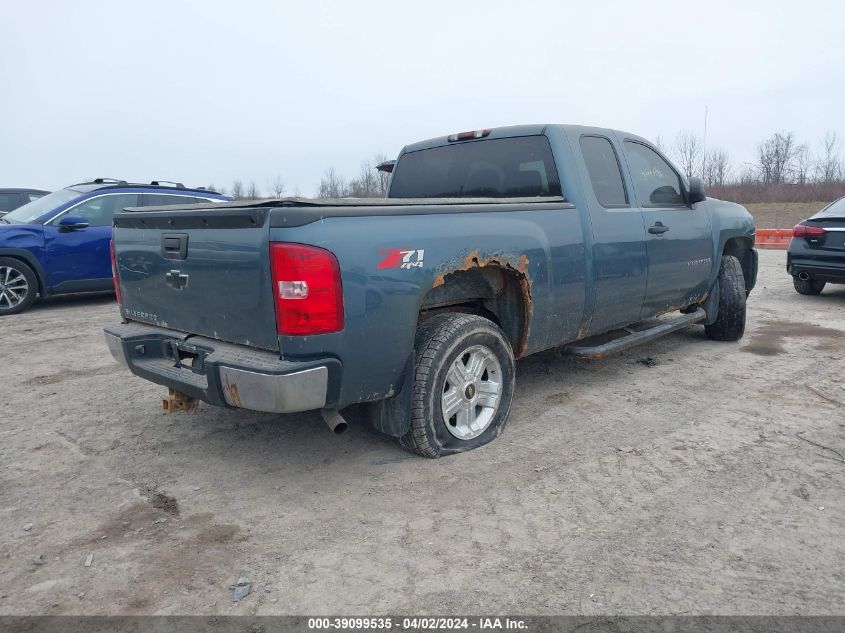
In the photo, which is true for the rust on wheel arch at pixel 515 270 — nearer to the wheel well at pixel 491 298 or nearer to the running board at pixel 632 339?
the wheel well at pixel 491 298

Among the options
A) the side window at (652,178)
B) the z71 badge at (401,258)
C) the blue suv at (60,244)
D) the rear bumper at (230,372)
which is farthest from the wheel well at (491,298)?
the blue suv at (60,244)

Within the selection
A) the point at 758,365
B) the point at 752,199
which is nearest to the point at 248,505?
the point at 758,365

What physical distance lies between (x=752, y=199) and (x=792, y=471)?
4371cm

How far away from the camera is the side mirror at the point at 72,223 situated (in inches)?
336

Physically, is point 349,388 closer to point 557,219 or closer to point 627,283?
point 557,219

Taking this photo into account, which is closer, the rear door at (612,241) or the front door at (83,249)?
the rear door at (612,241)

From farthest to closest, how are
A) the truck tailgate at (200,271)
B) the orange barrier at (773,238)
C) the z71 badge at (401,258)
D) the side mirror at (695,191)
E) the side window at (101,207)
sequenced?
the orange barrier at (773,238)
the side window at (101,207)
the side mirror at (695,191)
the z71 badge at (401,258)
the truck tailgate at (200,271)

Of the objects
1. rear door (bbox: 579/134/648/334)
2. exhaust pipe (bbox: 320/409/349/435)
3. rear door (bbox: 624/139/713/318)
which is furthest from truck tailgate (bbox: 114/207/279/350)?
rear door (bbox: 624/139/713/318)

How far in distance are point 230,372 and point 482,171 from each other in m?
2.59

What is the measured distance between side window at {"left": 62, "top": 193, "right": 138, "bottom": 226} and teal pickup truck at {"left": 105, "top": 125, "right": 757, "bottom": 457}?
5.51 metres

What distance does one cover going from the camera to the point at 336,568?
2.60 m

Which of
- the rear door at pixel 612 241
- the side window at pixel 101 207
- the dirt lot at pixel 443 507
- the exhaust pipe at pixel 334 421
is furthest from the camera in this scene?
the side window at pixel 101 207

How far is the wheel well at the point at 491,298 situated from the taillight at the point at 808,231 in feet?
21.4

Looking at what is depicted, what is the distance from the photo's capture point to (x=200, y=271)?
3252mm
